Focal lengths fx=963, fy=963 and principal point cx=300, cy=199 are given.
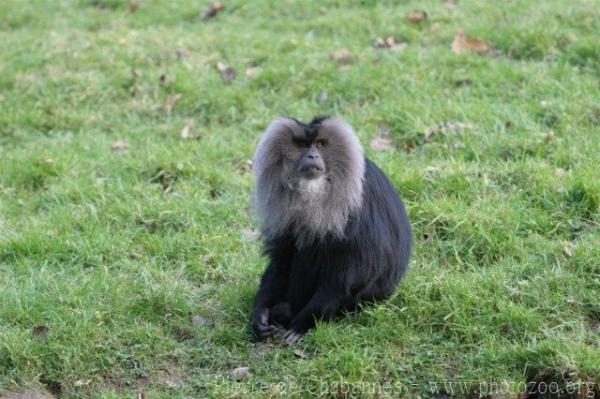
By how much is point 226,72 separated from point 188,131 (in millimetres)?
881

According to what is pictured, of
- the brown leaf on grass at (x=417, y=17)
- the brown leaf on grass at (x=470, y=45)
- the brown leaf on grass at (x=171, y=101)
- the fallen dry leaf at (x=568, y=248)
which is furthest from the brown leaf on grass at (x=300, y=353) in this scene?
the brown leaf on grass at (x=417, y=17)

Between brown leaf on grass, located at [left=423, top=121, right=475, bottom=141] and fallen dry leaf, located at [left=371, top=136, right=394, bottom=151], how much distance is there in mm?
251

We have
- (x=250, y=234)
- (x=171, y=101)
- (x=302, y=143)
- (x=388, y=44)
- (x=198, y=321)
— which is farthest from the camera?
(x=388, y=44)

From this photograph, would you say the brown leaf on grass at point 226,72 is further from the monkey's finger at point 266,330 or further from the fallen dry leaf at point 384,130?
the monkey's finger at point 266,330

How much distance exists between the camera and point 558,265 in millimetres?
4887

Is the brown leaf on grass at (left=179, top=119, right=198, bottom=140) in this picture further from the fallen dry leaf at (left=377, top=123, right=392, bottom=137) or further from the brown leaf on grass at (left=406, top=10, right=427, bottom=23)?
the brown leaf on grass at (left=406, top=10, right=427, bottom=23)

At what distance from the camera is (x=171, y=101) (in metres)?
7.23

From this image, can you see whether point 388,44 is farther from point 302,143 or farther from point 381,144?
point 302,143

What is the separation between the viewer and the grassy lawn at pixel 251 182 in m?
4.41

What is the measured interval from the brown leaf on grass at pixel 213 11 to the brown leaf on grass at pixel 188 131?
2.19m

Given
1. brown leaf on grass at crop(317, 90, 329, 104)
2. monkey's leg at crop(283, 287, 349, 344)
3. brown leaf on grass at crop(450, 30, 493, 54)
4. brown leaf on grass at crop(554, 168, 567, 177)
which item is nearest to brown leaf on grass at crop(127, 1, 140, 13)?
brown leaf on grass at crop(317, 90, 329, 104)

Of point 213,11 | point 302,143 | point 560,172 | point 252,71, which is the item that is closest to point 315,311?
point 302,143

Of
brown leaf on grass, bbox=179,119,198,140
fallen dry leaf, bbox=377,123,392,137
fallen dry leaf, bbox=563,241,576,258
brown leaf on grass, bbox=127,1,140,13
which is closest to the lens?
fallen dry leaf, bbox=563,241,576,258

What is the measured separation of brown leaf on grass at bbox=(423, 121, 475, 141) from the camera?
6.32 metres
